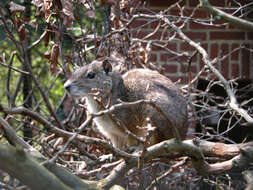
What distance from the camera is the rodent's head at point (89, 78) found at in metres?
3.41

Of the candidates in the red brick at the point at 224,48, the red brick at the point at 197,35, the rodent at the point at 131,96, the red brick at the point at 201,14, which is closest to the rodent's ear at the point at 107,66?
the rodent at the point at 131,96

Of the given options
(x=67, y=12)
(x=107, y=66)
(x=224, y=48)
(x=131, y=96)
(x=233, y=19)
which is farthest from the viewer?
(x=224, y=48)

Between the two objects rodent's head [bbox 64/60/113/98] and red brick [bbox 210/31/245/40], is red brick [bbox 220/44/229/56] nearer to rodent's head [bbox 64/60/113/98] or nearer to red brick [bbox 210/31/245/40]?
red brick [bbox 210/31/245/40]

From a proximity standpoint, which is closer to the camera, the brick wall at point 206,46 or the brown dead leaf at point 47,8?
the brown dead leaf at point 47,8

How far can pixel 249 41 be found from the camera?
17.0ft

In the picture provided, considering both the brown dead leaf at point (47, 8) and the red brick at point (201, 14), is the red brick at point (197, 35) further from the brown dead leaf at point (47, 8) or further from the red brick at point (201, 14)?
the brown dead leaf at point (47, 8)

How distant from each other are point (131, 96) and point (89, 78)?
1.42ft

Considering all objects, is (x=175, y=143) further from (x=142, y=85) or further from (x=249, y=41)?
(x=249, y=41)

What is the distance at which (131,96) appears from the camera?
3.70 meters

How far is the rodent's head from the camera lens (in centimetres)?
341

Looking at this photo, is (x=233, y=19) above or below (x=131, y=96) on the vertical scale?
above

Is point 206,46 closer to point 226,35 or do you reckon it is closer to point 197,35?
point 197,35

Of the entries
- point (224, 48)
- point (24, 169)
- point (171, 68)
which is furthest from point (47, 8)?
point (224, 48)

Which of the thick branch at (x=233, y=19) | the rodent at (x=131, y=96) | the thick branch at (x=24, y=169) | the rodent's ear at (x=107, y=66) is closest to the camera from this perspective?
the thick branch at (x=24, y=169)
